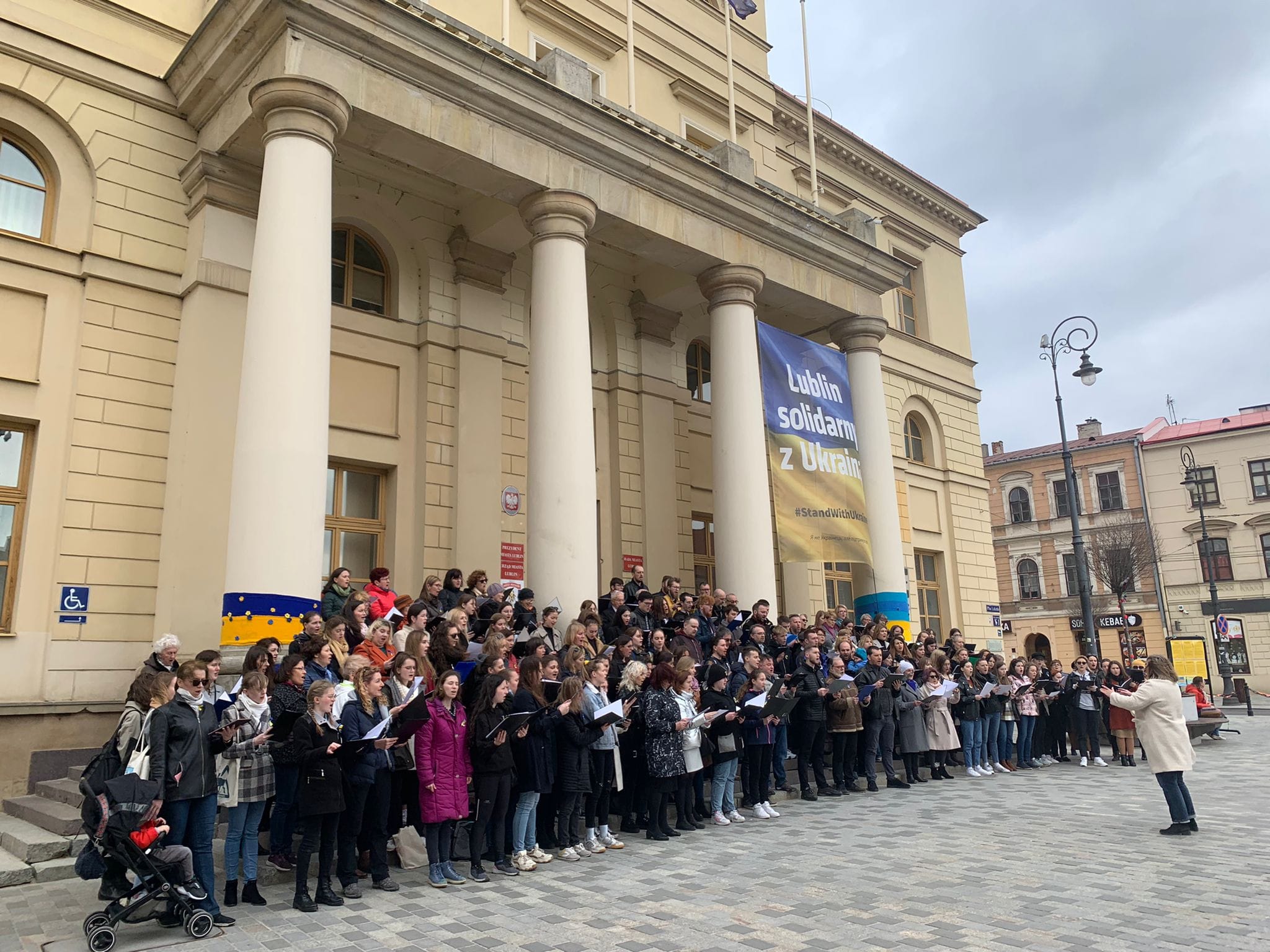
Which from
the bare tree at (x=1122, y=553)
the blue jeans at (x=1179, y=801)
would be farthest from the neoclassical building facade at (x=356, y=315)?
the bare tree at (x=1122, y=553)

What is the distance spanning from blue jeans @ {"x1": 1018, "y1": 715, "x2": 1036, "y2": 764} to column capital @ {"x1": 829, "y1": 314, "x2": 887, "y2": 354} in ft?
25.0

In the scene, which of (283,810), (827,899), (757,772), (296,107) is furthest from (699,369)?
(827,899)

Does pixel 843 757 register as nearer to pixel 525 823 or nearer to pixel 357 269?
pixel 525 823

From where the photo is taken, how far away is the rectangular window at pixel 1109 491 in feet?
172

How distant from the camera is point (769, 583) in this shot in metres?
15.1

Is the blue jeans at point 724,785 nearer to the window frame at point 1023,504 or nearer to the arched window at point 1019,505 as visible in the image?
the window frame at point 1023,504

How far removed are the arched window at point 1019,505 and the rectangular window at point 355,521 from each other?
48359mm

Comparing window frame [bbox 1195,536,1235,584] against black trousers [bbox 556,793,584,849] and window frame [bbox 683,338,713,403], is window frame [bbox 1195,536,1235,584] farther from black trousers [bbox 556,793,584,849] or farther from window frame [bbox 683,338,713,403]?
black trousers [bbox 556,793,584,849]

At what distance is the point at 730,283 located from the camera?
15906 millimetres

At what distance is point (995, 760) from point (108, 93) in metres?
16.2

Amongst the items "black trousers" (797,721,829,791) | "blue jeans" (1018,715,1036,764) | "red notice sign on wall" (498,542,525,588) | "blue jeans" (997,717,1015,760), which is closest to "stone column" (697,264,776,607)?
"red notice sign on wall" (498,542,525,588)

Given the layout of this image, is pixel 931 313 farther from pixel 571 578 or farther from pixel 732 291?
pixel 571 578

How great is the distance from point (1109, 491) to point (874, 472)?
41.7 metres

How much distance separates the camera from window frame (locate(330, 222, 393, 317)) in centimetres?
1440
